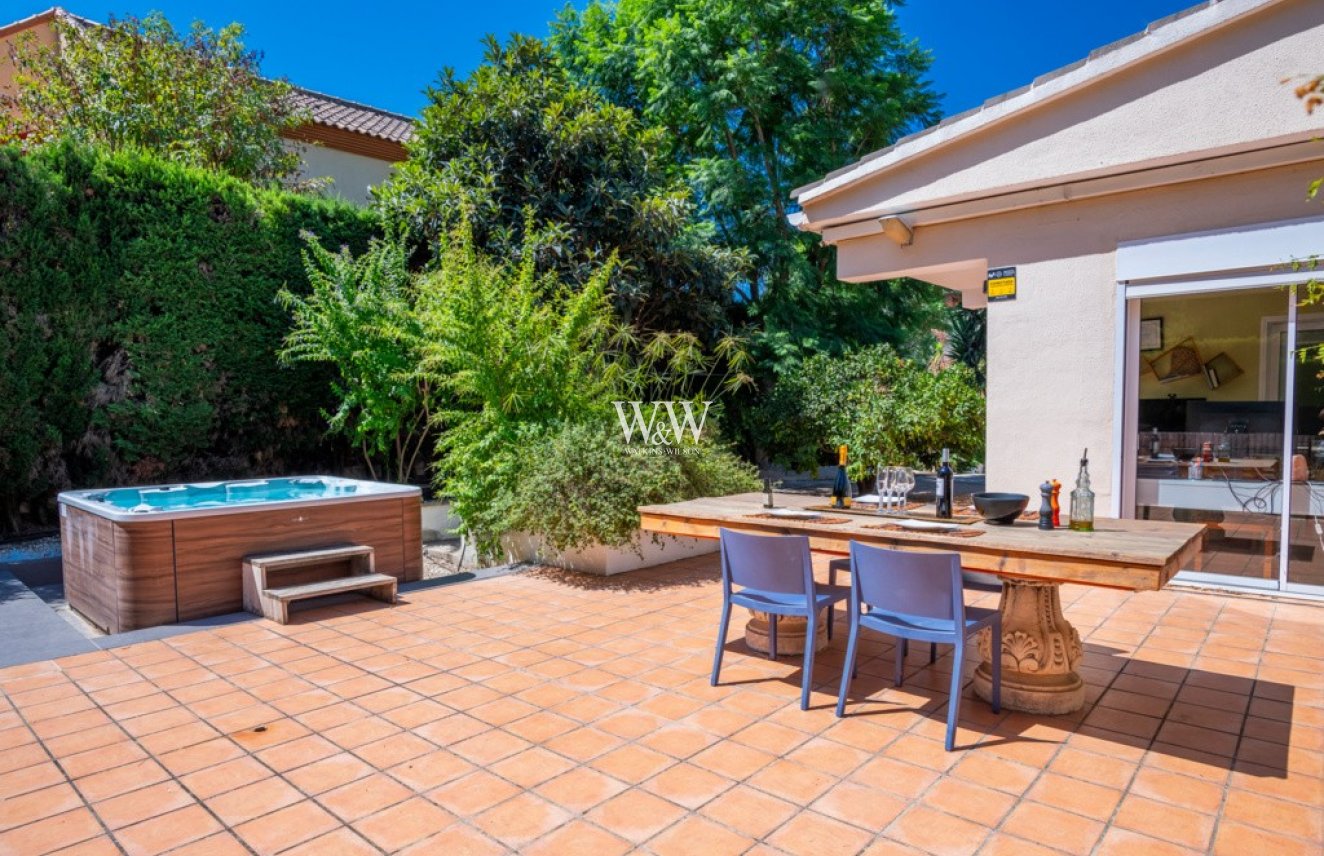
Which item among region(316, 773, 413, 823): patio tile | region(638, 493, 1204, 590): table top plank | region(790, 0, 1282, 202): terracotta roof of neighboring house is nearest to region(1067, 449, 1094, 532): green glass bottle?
region(638, 493, 1204, 590): table top plank

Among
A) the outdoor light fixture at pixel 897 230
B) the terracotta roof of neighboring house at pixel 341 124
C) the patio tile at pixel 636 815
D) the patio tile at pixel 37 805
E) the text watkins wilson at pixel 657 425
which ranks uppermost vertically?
the terracotta roof of neighboring house at pixel 341 124

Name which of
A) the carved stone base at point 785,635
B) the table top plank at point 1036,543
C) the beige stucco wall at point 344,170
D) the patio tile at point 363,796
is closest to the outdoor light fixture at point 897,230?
the table top plank at point 1036,543

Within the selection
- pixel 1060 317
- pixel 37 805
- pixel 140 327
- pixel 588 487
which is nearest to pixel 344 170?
pixel 140 327

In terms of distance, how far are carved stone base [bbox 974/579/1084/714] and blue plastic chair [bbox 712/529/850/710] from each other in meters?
0.79

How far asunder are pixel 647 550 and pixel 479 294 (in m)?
2.72

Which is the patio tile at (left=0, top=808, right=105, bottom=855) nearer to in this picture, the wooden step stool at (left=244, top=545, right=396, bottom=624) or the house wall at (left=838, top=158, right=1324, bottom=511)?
the wooden step stool at (left=244, top=545, right=396, bottom=624)

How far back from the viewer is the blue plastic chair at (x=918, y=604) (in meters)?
3.15

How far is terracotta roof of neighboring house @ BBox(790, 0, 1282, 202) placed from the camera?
203 inches

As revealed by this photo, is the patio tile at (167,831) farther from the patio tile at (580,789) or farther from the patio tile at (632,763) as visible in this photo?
the patio tile at (632,763)

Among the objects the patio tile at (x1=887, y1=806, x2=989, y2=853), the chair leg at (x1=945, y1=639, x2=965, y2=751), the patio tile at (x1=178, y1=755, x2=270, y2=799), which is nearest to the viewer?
the patio tile at (x1=887, y1=806, x2=989, y2=853)

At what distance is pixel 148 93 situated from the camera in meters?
9.86

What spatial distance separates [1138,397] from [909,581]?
3588mm

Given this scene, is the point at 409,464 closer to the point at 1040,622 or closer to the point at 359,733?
the point at 359,733

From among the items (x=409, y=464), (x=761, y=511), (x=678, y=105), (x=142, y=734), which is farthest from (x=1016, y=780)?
(x=678, y=105)
